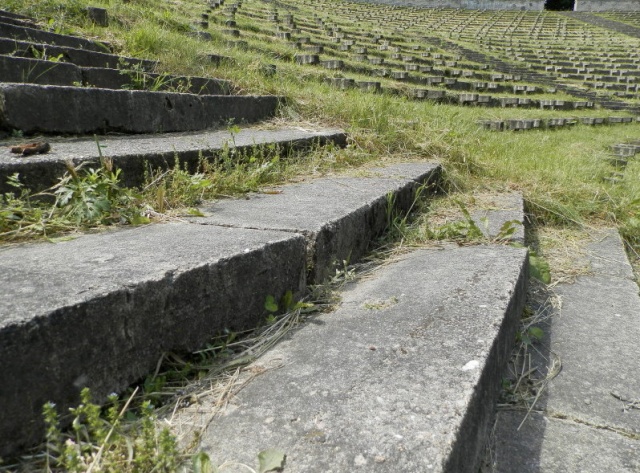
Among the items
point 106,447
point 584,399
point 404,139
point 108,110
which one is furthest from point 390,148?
point 106,447

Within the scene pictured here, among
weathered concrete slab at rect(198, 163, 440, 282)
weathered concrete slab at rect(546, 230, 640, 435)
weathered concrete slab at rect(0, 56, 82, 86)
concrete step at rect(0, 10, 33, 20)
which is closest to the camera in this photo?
weathered concrete slab at rect(546, 230, 640, 435)

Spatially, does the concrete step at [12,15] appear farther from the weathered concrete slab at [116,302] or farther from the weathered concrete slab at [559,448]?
the weathered concrete slab at [559,448]

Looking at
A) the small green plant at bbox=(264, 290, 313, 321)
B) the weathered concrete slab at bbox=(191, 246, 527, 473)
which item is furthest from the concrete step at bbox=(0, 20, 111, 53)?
the weathered concrete slab at bbox=(191, 246, 527, 473)

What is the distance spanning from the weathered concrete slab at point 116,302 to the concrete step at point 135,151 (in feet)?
1.53

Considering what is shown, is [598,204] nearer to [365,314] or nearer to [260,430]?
[365,314]

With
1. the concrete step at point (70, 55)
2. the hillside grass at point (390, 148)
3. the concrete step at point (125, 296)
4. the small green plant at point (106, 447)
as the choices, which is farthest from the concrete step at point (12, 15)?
the small green plant at point (106, 447)

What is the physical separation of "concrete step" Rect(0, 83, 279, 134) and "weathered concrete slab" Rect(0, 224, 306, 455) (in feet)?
3.51

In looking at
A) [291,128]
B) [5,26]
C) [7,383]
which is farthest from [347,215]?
[5,26]

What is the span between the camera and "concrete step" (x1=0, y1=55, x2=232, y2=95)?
279 cm

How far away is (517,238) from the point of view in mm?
2146

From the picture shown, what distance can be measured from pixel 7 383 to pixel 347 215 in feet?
4.00

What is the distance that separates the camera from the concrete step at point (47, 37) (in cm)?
350

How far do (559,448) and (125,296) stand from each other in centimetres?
104

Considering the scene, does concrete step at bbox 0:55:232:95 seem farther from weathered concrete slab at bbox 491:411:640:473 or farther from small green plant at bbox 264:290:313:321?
weathered concrete slab at bbox 491:411:640:473
